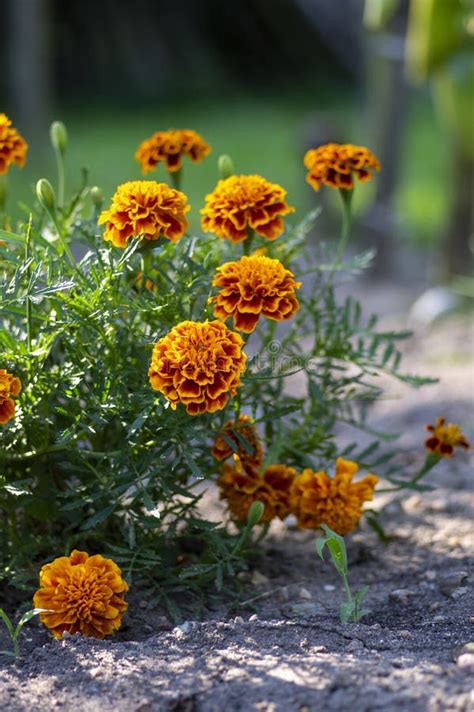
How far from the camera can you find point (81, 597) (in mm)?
1647

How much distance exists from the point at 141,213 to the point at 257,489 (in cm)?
60

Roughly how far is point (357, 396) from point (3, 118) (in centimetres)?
83

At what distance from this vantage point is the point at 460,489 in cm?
258

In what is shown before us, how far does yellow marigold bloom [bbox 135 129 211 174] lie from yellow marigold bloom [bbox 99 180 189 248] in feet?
0.87

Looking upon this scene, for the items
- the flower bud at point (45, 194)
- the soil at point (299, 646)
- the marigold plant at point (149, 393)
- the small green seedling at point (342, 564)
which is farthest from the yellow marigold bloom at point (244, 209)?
the soil at point (299, 646)

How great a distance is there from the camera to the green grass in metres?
6.37

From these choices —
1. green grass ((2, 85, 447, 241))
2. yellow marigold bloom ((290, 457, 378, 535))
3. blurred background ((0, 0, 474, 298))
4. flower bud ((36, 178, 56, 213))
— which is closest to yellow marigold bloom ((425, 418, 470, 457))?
yellow marigold bloom ((290, 457, 378, 535))

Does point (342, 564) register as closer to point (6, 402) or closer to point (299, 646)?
point (299, 646)

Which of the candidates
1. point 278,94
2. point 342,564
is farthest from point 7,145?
point 278,94

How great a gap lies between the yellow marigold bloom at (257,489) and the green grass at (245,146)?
3.29 m

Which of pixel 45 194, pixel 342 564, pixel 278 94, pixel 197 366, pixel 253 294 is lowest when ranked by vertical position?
pixel 342 564

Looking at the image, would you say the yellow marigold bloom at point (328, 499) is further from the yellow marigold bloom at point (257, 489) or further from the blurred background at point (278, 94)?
the blurred background at point (278, 94)

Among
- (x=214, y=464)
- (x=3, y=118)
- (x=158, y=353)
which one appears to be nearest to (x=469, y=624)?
(x=214, y=464)

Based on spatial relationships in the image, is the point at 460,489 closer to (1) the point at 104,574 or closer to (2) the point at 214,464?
(2) the point at 214,464
